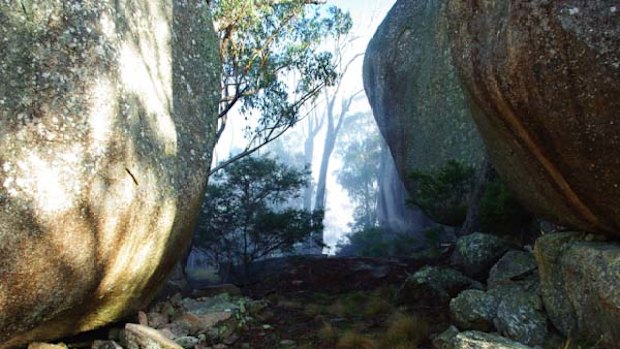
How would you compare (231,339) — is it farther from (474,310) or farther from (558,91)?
(558,91)

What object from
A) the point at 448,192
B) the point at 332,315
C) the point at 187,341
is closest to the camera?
the point at 187,341

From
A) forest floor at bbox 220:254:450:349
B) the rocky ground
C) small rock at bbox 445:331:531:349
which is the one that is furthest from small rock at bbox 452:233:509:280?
small rock at bbox 445:331:531:349

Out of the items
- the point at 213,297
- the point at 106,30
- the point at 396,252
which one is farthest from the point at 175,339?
the point at 396,252

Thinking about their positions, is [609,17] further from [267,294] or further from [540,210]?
[267,294]

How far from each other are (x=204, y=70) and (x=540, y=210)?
214 inches

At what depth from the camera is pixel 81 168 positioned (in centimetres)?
477

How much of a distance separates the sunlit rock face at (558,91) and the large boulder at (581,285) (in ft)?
0.96

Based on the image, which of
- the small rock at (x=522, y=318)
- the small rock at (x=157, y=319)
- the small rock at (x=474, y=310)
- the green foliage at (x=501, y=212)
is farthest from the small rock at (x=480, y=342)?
the green foliage at (x=501, y=212)

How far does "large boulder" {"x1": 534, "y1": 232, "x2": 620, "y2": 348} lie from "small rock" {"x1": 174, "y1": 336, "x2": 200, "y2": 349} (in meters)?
4.69

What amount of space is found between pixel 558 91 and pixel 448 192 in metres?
9.14

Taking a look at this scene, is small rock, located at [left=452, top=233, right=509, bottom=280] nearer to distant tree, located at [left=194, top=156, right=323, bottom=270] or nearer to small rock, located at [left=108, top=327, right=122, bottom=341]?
small rock, located at [left=108, top=327, right=122, bottom=341]

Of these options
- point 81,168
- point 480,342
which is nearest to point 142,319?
point 81,168

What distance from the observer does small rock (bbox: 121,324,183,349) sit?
589 centimetres

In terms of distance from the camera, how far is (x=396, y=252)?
2123 centimetres
